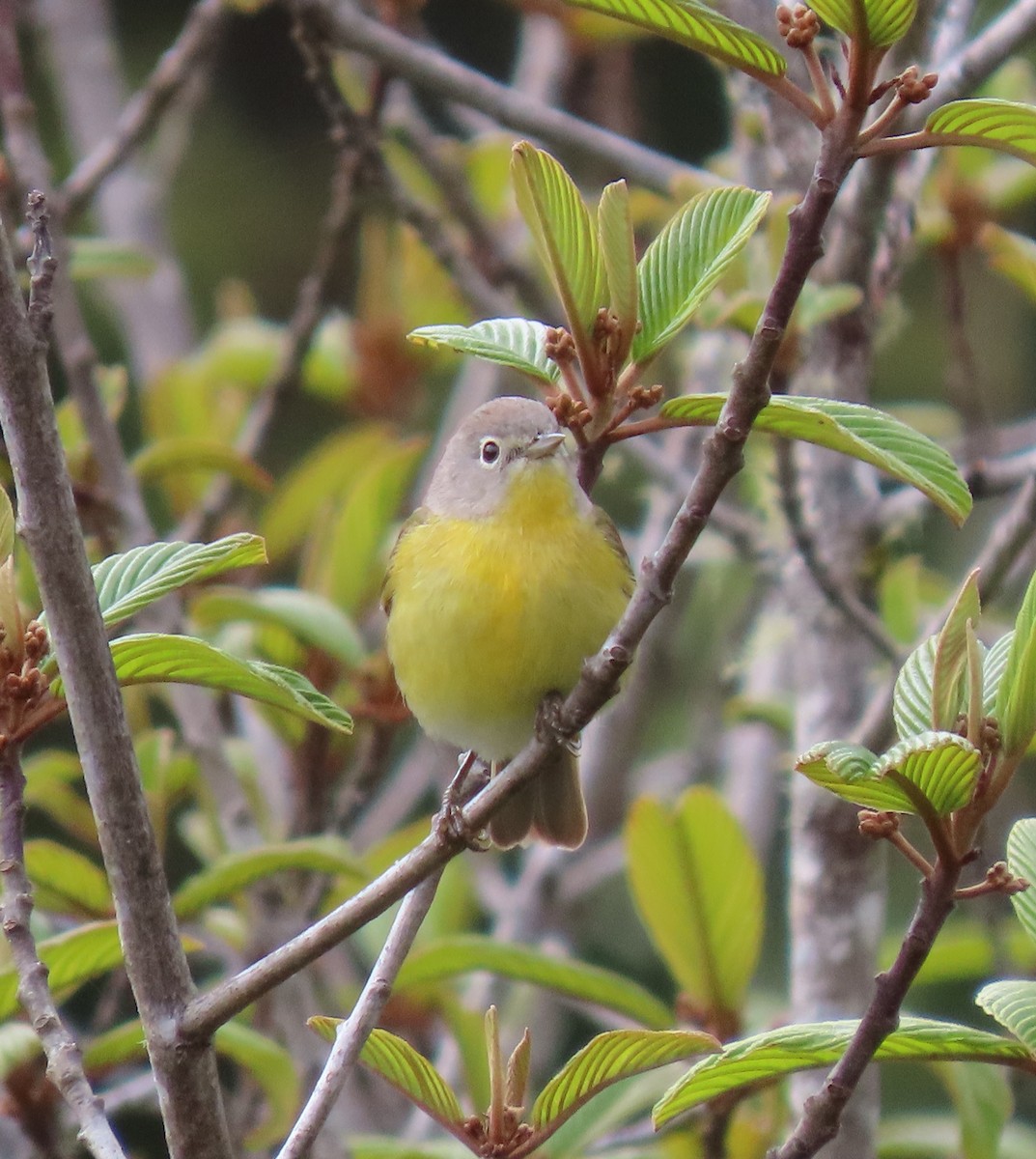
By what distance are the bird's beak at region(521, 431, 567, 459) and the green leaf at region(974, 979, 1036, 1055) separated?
4.35 ft

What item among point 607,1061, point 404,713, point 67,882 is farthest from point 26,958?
point 404,713

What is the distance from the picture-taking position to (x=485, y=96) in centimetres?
337

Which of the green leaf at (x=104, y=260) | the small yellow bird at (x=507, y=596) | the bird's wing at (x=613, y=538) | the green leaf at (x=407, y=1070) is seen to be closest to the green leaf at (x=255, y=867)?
the small yellow bird at (x=507, y=596)

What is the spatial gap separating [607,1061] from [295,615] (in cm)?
Answer: 144

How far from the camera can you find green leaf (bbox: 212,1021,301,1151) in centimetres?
266

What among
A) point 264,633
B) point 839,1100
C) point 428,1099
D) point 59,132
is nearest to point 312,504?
point 264,633

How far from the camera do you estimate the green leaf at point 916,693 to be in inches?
62.4

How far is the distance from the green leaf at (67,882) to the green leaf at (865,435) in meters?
1.63

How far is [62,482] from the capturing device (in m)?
1.52

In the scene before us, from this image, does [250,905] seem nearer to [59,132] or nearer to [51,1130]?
[51,1130]

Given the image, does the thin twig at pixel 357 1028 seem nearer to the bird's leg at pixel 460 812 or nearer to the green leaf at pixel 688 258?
the bird's leg at pixel 460 812

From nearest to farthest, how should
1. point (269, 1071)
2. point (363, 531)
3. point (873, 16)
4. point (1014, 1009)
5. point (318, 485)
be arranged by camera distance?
point (873, 16) → point (1014, 1009) → point (269, 1071) → point (363, 531) → point (318, 485)

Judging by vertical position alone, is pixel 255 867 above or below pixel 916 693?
below

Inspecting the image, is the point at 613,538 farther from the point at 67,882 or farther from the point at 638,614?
the point at 638,614
